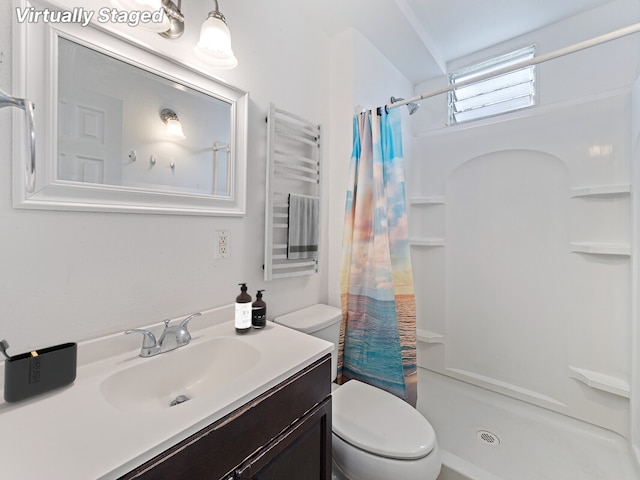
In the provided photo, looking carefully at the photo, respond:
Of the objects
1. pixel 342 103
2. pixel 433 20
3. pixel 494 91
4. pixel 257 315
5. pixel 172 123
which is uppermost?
pixel 433 20

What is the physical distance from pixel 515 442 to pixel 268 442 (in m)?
1.57

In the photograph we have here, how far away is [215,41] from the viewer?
104 cm

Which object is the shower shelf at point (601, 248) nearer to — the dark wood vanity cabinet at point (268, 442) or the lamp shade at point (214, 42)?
the dark wood vanity cabinet at point (268, 442)

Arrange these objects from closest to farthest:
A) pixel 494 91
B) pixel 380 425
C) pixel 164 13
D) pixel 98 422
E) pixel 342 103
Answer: pixel 98 422 < pixel 164 13 < pixel 380 425 < pixel 342 103 < pixel 494 91

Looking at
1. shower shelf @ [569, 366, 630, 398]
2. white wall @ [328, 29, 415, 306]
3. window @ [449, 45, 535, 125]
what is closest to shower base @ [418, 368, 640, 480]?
shower shelf @ [569, 366, 630, 398]

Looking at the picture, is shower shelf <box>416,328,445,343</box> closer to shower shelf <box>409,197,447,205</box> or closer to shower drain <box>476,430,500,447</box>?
shower drain <box>476,430,500,447</box>

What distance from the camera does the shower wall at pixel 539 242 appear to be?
1587 mm

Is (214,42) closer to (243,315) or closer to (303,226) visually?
(303,226)

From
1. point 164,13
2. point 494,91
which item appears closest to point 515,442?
point 494,91

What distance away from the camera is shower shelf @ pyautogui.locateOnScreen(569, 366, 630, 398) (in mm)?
1545

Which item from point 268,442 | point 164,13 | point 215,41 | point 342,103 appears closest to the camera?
point 268,442

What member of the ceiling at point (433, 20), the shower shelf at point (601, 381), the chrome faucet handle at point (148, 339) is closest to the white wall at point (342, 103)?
the ceiling at point (433, 20)

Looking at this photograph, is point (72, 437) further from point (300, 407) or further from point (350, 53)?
point (350, 53)

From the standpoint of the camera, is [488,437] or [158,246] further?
[488,437]
